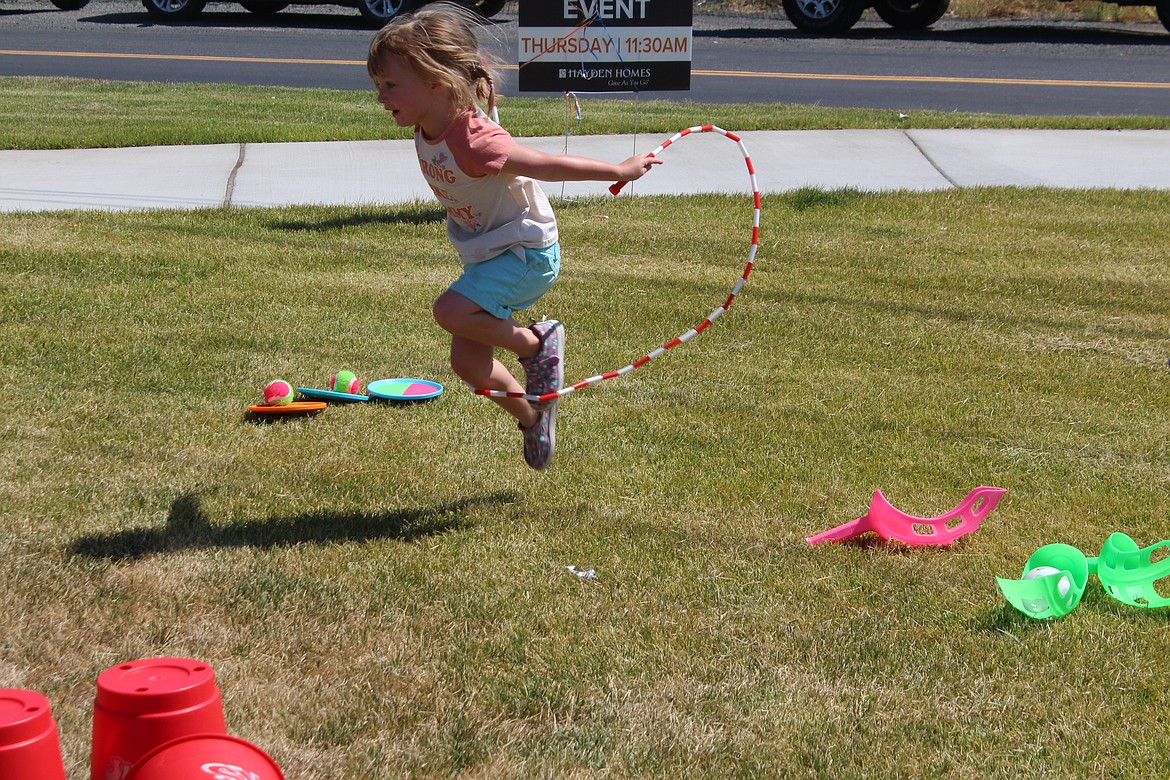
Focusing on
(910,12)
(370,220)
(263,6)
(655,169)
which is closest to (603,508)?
(370,220)

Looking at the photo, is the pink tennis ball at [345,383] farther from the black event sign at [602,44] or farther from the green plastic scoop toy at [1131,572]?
the black event sign at [602,44]

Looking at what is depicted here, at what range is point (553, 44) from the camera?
963cm

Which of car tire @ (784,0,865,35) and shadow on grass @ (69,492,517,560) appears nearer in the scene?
shadow on grass @ (69,492,517,560)

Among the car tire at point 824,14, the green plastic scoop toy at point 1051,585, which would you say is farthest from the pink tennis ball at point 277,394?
the car tire at point 824,14

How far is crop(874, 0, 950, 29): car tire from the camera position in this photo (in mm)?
21672

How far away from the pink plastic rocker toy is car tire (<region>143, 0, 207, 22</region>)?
21.8 metres

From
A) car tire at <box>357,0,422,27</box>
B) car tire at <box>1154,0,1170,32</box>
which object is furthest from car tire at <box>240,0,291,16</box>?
car tire at <box>1154,0,1170,32</box>

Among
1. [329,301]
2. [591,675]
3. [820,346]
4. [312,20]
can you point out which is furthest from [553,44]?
[312,20]

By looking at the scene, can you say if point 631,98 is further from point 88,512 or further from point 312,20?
point 88,512

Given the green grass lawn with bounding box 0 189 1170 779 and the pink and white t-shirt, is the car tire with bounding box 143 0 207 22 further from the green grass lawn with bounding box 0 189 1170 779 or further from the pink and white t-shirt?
the pink and white t-shirt

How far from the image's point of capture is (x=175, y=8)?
75.0ft

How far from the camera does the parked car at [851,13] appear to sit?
21.6 metres

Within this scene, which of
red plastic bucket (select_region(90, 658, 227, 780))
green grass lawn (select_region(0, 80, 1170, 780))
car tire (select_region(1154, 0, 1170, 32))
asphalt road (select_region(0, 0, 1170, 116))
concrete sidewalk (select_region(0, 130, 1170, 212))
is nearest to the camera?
red plastic bucket (select_region(90, 658, 227, 780))

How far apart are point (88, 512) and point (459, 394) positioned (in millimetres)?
1924
